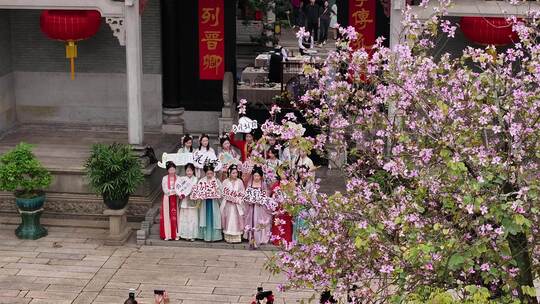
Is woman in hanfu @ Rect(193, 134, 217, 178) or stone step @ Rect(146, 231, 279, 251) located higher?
woman in hanfu @ Rect(193, 134, 217, 178)

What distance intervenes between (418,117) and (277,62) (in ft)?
46.1

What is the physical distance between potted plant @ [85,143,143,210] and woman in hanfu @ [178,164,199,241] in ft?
2.67

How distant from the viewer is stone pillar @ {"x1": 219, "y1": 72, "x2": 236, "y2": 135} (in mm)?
19781

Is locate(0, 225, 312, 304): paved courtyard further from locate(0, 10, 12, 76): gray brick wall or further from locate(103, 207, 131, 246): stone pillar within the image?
locate(0, 10, 12, 76): gray brick wall

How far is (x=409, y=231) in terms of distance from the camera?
7672mm

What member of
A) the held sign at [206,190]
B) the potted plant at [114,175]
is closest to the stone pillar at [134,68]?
the potted plant at [114,175]

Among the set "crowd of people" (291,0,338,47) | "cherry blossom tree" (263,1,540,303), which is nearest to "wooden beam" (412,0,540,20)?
"cherry blossom tree" (263,1,540,303)

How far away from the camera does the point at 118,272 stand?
575 inches

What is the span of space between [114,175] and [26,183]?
5.02 ft

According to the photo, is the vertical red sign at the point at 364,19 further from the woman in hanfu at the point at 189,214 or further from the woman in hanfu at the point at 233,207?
the woman in hanfu at the point at 189,214

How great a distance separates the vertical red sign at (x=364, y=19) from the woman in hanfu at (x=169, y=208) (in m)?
5.66

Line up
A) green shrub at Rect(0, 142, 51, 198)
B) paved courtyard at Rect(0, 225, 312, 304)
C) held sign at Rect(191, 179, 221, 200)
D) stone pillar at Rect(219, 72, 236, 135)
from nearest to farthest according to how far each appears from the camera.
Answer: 1. paved courtyard at Rect(0, 225, 312, 304)
2. held sign at Rect(191, 179, 221, 200)
3. green shrub at Rect(0, 142, 51, 198)
4. stone pillar at Rect(219, 72, 236, 135)

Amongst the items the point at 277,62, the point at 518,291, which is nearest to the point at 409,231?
the point at 518,291

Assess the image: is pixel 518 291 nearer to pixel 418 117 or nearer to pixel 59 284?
pixel 418 117
